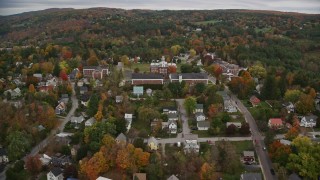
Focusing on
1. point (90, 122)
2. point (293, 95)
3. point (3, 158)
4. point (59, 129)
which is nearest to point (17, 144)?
point (3, 158)

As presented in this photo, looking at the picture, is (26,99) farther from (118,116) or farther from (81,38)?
(81,38)

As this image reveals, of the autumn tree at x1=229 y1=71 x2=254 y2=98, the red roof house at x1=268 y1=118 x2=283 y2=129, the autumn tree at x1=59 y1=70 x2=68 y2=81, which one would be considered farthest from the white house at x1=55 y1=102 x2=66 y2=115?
the red roof house at x1=268 y1=118 x2=283 y2=129

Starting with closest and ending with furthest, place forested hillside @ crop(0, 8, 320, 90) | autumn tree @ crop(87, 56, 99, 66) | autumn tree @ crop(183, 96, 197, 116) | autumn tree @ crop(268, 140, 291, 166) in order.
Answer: autumn tree @ crop(268, 140, 291, 166)
autumn tree @ crop(183, 96, 197, 116)
autumn tree @ crop(87, 56, 99, 66)
forested hillside @ crop(0, 8, 320, 90)

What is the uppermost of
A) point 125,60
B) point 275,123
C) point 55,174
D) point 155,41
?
point 155,41

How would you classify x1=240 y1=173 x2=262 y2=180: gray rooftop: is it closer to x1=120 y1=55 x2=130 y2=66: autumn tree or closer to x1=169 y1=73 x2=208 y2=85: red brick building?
x1=169 y1=73 x2=208 y2=85: red brick building

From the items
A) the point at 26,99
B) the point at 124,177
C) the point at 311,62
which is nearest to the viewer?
the point at 124,177

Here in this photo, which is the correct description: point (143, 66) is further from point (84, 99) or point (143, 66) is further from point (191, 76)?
point (84, 99)

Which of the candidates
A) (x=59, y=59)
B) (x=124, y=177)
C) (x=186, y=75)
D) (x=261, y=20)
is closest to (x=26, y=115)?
(x=124, y=177)
